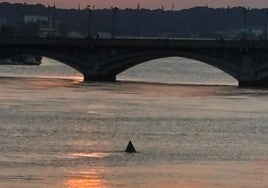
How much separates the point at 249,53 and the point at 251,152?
204ft

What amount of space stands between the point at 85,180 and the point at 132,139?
15.1 m

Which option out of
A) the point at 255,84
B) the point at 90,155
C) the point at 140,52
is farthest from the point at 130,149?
the point at 140,52

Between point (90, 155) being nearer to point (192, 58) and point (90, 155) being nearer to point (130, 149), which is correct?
point (130, 149)

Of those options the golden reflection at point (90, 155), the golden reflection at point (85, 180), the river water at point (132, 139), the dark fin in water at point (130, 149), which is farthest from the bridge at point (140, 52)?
the golden reflection at point (85, 180)

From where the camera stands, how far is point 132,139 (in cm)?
5403

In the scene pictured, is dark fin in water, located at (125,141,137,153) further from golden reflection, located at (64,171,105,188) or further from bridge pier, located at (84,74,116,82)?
bridge pier, located at (84,74,116,82)

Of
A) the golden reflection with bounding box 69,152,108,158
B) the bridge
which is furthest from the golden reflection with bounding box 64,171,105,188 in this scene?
the bridge

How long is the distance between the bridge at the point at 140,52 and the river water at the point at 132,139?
16.6 m

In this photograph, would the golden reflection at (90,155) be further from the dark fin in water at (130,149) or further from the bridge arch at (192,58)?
the bridge arch at (192,58)

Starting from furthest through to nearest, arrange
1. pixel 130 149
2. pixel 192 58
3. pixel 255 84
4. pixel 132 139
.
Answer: pixel 192 58 < pixel 255 84 < pixel 132 139 < pixel 130 149

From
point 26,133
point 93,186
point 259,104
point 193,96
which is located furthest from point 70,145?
point 193,96

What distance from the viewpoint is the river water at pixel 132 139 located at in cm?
4000

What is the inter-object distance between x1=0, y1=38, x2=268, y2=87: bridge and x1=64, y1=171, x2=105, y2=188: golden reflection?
69.9 m

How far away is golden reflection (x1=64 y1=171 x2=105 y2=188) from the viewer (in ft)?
124
